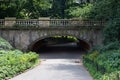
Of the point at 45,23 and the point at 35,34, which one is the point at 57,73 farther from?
the point at 35,34

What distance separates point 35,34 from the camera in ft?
130

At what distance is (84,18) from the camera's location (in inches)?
1563

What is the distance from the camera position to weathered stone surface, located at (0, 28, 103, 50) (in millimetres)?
39625

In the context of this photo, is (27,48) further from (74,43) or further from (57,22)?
(74,43)

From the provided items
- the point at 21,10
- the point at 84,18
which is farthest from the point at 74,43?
the point at 84,18

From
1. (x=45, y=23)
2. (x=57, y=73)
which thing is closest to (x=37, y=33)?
(x=45, y=23)

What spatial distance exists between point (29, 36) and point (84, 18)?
6.25 metres

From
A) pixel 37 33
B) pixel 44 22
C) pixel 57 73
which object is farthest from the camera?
pixel 37 33

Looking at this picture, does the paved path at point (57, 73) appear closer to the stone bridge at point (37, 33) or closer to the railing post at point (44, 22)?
the railing post at point (44, 22)

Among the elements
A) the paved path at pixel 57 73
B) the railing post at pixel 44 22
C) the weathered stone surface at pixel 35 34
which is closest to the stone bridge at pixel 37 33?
the weathered stone surface at pixel 35 34

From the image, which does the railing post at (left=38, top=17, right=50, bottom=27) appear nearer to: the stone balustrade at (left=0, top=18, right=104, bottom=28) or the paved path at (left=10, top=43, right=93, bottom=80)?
the stone balustrade at (left=0, top=18, right=104, bottom=28)

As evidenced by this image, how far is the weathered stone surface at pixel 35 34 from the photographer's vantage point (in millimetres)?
39625

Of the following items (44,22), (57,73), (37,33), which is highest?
(44,22)

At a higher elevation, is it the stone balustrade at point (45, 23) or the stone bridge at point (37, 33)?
the stone balustrade at point (45, 23)
